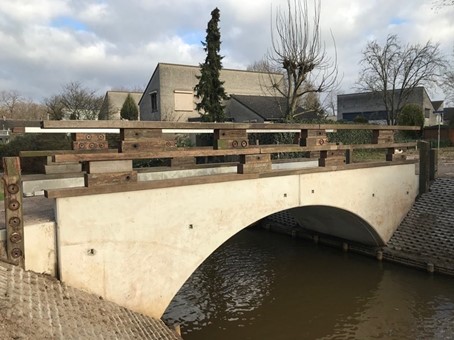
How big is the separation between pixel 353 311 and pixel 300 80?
14.3 m

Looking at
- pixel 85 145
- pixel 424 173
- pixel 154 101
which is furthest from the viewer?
pixel 154 101

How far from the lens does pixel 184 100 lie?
34031mm

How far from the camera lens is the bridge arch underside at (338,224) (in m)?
10.8

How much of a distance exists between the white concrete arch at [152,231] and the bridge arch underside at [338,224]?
3243mm

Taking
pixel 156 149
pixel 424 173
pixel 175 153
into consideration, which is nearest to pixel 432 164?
pixel 424 173

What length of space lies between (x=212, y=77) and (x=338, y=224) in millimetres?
15459

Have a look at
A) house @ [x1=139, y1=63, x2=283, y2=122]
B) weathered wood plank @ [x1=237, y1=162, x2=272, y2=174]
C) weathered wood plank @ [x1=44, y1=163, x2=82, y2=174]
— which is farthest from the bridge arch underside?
house @ [x1=139, y1=63, x2=283, y2=122]

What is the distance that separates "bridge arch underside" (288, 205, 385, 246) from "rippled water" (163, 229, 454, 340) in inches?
23.8

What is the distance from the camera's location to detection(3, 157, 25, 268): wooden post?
15.7 ft

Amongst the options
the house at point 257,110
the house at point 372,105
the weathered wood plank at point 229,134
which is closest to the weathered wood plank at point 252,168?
the weathered wood plank at point 229,134

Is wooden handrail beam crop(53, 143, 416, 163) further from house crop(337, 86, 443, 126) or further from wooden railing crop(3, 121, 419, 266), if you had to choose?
house crop(337, 86, 443, 126)

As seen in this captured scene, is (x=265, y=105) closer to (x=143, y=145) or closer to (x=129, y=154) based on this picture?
(x=143, y=145)

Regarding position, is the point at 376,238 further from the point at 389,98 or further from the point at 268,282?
the point at 389,98

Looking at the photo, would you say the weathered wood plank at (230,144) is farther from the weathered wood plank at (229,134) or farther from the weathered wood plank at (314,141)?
the weathered wood plank at (314,141)
